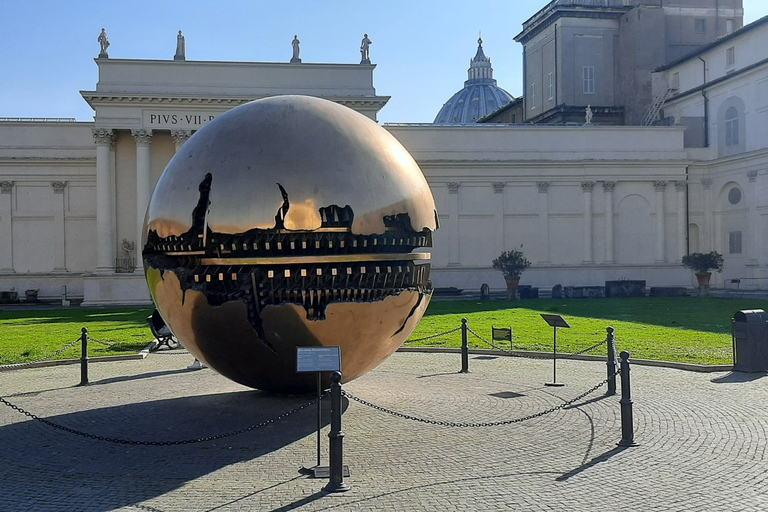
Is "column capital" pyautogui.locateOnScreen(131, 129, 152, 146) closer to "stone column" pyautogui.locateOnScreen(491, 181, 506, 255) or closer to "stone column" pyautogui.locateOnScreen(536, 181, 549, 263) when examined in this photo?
"stone column" pyautogui.locateOnScreen(491, 181, 506, 255)

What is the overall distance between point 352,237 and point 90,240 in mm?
48809

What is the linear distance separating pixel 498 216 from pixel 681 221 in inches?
544

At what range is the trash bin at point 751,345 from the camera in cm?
1572

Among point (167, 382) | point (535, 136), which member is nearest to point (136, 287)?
point (535, 136)

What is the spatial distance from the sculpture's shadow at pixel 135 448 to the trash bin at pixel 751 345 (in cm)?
947

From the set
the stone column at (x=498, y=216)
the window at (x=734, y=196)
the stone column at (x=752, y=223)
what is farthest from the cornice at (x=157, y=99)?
the window at (x=734, y=196)

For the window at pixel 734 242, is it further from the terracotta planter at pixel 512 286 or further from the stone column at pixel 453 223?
the stone column at pixel 453 223

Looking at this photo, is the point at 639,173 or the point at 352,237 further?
the point at 639,173

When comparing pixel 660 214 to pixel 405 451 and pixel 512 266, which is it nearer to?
pixel 512 266

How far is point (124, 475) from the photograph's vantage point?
8375mm

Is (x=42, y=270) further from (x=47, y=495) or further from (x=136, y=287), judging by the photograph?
(x=47, y=495)

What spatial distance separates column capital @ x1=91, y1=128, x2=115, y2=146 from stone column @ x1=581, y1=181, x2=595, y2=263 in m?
33.6

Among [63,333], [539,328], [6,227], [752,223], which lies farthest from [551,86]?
[63,333]

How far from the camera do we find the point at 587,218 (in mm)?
56094
